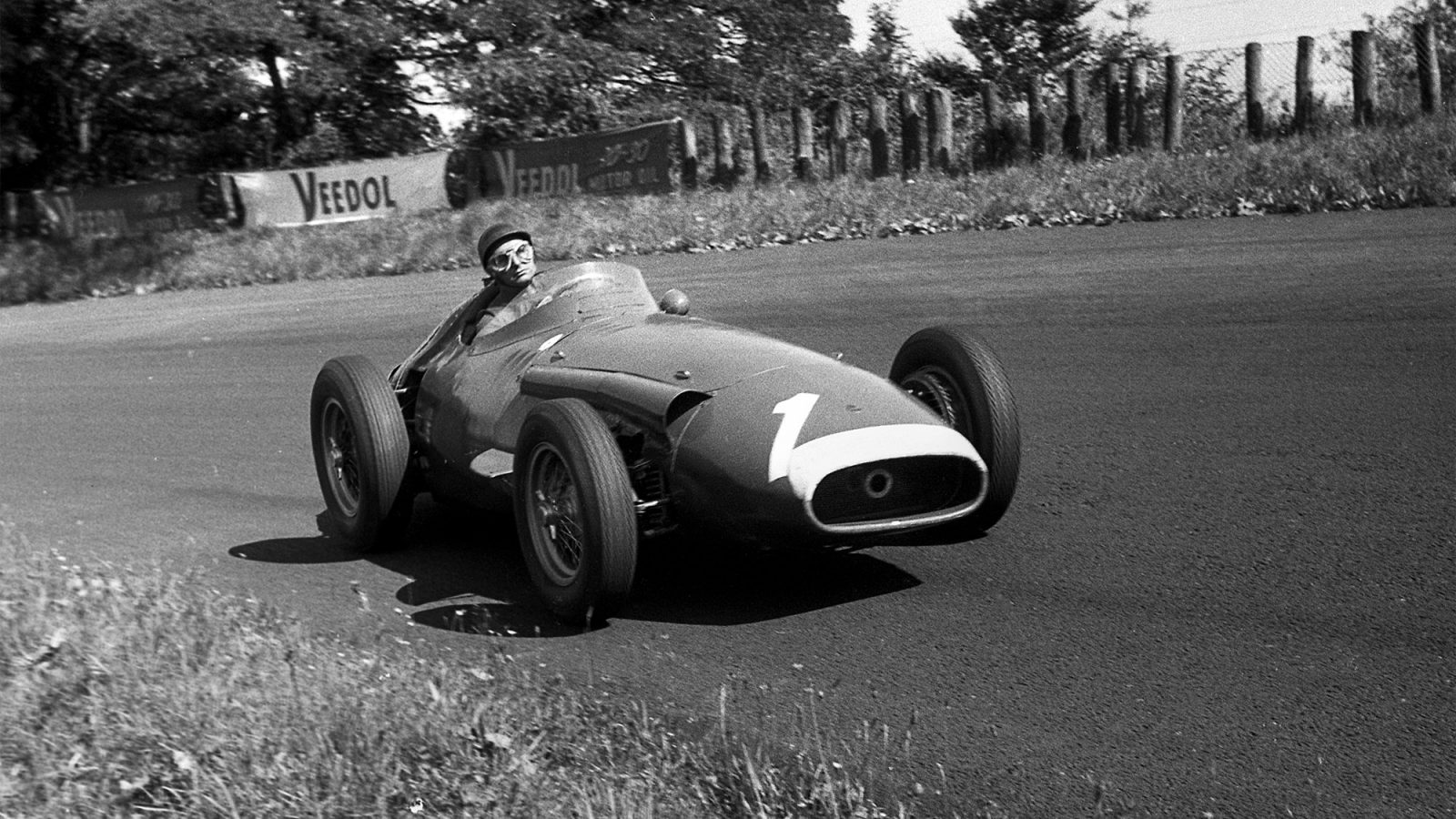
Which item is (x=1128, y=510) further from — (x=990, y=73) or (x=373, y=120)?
(x=990, y=73)

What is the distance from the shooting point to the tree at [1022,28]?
53.3 meters

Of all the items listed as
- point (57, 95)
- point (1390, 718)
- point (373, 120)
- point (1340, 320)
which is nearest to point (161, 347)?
point (1340, 320)

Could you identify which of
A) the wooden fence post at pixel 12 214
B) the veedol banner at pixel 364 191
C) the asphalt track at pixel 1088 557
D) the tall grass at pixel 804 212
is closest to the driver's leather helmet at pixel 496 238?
the asphalt track at pixel 1088 557

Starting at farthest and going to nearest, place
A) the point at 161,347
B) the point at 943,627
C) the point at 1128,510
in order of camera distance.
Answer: the point at 161,347 → the point at 1128,510 → the point at 943,627

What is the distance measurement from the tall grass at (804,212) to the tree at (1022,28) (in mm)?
35066

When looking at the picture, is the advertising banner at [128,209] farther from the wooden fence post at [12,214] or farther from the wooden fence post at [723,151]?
the wooden fence post at [723,151]

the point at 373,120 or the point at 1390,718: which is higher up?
the point at 373,120

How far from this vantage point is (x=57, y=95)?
29000 millimetres

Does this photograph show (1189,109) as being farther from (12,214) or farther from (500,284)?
(12,214)

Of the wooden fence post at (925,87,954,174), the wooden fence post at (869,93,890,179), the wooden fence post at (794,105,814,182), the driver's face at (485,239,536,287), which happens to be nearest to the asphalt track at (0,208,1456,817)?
the driver's face at (485,239,536,287)

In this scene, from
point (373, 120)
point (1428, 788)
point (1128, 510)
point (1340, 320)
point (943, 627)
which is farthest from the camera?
point (373, 120)

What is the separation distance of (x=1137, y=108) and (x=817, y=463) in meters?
13.5

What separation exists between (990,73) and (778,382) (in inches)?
1707

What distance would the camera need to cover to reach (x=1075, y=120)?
17.4m
